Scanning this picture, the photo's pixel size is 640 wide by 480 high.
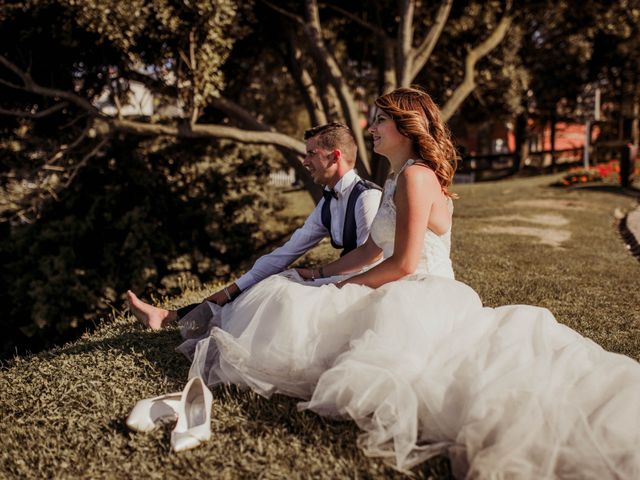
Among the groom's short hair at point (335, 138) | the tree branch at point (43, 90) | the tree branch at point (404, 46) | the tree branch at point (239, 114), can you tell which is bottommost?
the groom's short hair at point (335, 138)

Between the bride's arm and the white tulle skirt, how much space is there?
0.15 metres

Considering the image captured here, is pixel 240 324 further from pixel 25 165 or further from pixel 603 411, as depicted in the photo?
pixel 25 165

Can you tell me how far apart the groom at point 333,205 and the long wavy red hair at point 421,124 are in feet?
3.20

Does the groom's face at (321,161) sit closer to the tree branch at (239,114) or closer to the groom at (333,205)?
the groom at (333,205)

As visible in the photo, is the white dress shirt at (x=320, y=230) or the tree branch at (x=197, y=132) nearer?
the white dress shirt at (x=320, y=230)

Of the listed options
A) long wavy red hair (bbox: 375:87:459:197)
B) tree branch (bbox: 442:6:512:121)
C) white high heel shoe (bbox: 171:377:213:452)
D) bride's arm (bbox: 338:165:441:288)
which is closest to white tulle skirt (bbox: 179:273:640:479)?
bride's arm (bbox: 338:165:441:288)

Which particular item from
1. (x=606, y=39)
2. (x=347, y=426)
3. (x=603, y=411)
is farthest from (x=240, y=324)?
(x=606, y=39)

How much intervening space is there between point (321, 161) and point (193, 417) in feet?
7.63

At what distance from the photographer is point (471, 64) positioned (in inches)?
479

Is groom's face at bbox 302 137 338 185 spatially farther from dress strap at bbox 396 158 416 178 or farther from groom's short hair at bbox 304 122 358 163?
dress strap at bbox 396 158 416 178

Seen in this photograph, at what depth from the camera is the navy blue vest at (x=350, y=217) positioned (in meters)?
4.55

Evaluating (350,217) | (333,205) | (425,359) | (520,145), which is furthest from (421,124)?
(520,145)

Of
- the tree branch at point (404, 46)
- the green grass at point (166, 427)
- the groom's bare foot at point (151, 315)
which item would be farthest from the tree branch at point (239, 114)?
the groom's bare foot at point (151, 315)

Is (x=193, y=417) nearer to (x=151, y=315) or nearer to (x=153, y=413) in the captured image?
(x=153, y=413)
